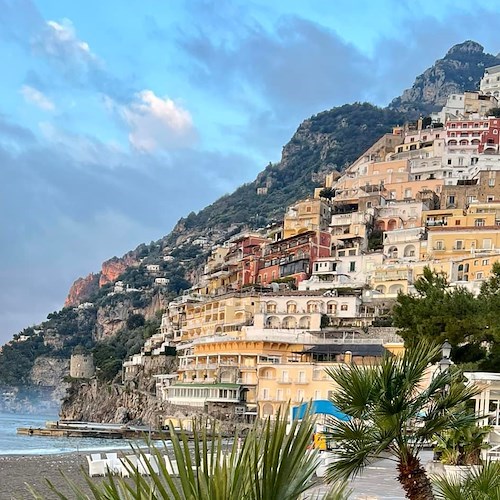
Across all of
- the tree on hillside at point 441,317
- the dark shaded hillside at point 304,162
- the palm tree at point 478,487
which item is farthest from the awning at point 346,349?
the dark shaded hillside at point 304,162

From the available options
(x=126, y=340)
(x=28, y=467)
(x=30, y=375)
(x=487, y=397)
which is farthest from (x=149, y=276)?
(x=487, y=397)

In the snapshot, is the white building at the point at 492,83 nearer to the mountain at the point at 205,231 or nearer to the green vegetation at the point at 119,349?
the mountain at the point at 205,231

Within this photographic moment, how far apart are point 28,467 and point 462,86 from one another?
186 m

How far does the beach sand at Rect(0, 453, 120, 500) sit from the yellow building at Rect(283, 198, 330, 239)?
166 feet

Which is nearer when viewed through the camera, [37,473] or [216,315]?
[37,473]

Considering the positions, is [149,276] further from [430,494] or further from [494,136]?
[430,494]

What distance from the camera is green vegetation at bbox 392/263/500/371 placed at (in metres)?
25.5

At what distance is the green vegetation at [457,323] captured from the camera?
1005 inches

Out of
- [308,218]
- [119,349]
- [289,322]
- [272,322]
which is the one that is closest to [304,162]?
[119,349]

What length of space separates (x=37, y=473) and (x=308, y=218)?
195 ft

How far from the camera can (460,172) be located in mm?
87938

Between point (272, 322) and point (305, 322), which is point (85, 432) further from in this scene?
point (305, 322)

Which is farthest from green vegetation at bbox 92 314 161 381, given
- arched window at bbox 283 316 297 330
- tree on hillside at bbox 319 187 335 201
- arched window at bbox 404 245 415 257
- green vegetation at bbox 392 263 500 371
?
green vegetation at bbox 392 263 500 371

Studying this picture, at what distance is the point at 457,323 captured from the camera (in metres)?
26.8
